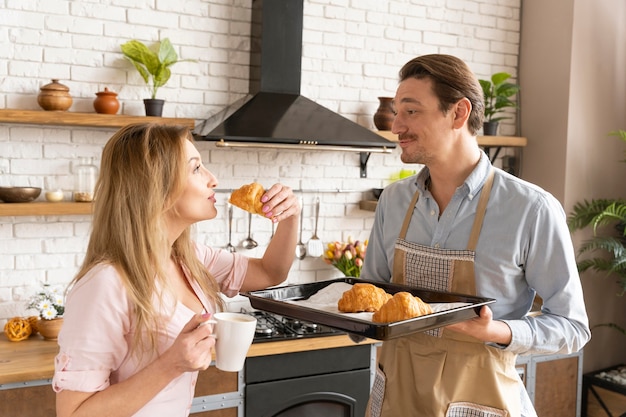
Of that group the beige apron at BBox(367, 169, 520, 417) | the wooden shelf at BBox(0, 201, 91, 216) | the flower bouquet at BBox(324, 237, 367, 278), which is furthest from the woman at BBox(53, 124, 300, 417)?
the flower bouquet at BBox(324, 237, 367, 278)

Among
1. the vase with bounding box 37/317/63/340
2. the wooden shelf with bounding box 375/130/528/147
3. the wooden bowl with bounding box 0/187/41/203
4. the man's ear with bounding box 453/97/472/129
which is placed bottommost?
the vase with bounding box 37/317/63/340

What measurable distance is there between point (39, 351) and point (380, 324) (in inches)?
83.0

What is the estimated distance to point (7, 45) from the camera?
333cm

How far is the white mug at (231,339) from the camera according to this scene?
1.49m

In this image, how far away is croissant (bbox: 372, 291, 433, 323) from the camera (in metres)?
1.64

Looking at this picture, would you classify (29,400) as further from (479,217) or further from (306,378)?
(479,217)

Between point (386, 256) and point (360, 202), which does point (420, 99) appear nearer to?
point (386, 256)

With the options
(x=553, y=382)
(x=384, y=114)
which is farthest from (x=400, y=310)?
(x=553, y=382)

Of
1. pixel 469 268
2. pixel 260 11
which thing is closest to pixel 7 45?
pixel 260 11

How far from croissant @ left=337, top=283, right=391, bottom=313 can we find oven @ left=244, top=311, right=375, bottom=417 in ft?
4.75

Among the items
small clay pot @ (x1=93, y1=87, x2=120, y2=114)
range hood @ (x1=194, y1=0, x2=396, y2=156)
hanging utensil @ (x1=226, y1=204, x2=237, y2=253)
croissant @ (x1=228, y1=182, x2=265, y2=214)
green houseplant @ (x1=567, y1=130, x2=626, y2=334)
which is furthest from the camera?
green houseplant @ (x1=567, y1=130, x2=626, y2=334)

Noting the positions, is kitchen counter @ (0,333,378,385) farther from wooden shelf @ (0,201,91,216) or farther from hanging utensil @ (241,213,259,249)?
hanging utensil @ (241,213,259,249)

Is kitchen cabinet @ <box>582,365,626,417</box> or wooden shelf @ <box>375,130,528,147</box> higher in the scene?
wooden shelf @ <box>375,130,528,147</box>

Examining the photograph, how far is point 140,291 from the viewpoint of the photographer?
1620mm
